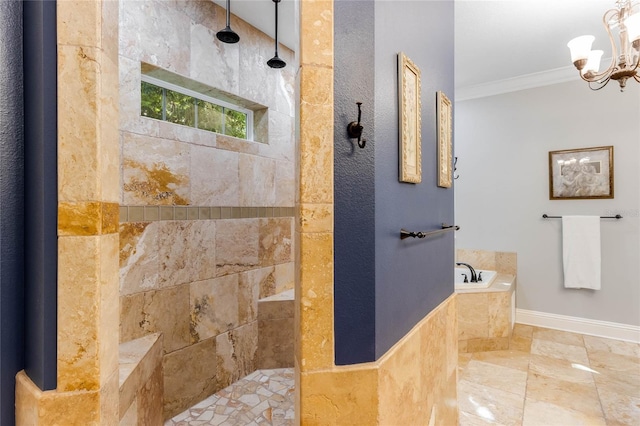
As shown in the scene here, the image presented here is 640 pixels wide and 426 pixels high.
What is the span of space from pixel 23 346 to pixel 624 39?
317cm

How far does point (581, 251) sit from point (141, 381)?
13.2ft

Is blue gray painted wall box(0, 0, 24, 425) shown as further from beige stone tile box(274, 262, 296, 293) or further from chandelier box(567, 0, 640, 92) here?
chandelier box(567, 0, 640, 92)

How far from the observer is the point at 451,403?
1766 mm

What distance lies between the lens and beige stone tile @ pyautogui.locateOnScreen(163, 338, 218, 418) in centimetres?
200

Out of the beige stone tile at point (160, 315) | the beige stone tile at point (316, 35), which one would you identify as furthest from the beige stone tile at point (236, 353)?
the beige stone tile at point (316, 35)

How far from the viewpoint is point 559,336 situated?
329cm

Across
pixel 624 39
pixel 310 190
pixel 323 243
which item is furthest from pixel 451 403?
pixel 624 39

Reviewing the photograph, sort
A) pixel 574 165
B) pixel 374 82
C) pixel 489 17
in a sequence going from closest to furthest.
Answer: pixel 374 82
pixel 489 17
pixel 574 165

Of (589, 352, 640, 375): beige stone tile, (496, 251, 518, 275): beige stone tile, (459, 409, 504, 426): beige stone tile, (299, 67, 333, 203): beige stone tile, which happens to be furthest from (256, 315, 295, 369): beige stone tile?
(496, 251, 518, 275): beige stone tile

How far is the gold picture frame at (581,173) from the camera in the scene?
3221 millimetres

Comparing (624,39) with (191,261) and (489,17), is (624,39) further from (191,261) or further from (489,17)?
(191,261)

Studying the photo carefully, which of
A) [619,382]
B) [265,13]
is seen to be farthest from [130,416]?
[619,382]

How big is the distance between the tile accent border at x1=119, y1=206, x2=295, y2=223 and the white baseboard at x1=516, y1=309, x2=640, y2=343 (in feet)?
10.2

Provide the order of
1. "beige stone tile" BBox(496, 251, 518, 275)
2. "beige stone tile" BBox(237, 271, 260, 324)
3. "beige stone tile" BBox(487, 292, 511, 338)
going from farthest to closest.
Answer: "beige stone tile" BBox(496, 251, 518, 275)
"beige stone tile" BBox(487, 292, 511, 338)
"beige stone tile" BBox(237, 271, 260, 324)
